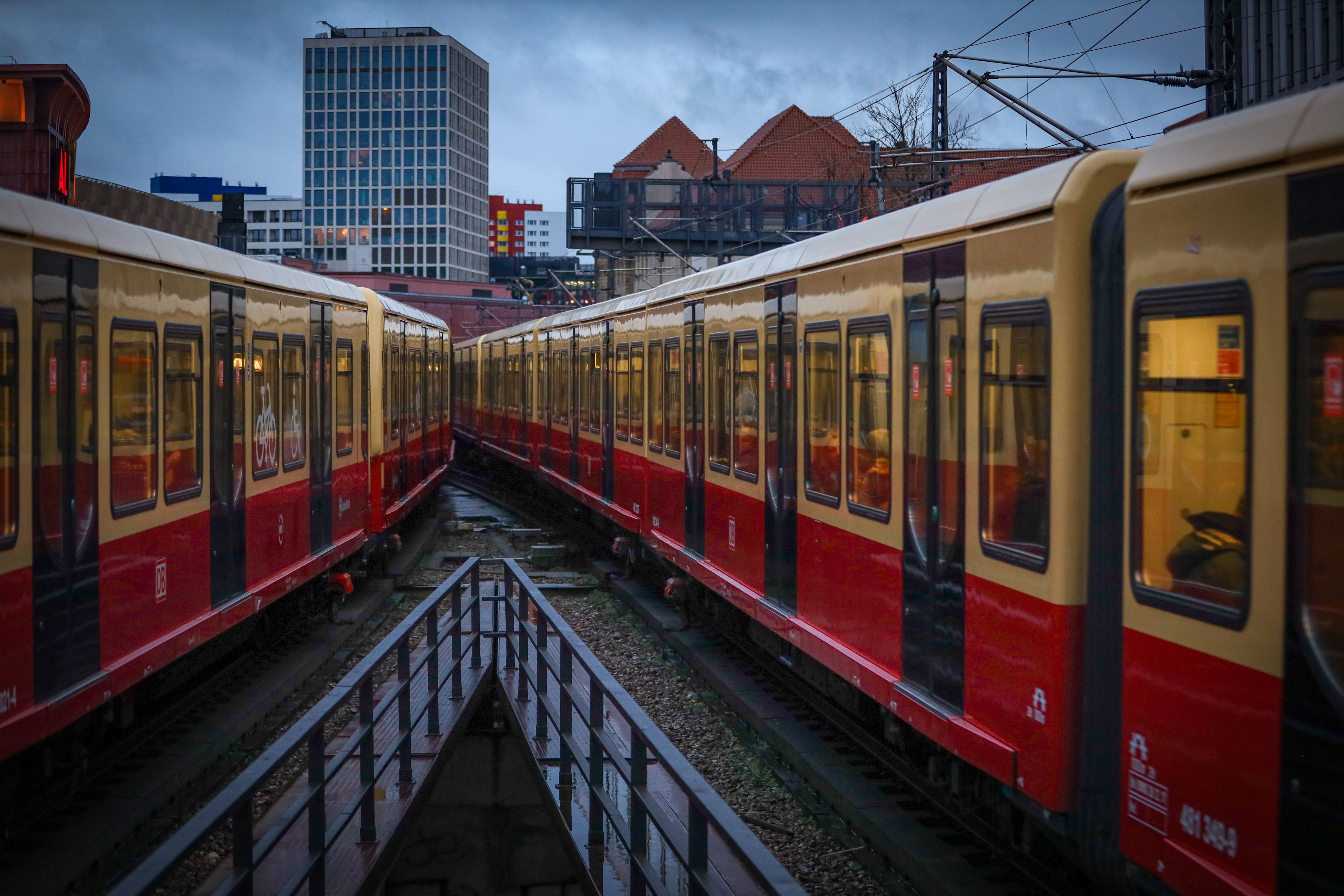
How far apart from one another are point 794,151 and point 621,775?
5713 centimetres

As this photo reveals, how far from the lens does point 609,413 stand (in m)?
17.7

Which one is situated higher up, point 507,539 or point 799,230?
point 799,230

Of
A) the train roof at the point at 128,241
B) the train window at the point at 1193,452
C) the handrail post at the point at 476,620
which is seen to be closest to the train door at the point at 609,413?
the train roof at the point at 128,241

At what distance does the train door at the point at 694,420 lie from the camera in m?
12.2

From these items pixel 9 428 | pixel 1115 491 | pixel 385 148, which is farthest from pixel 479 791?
pixel 385 148

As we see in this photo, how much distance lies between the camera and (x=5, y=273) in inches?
243

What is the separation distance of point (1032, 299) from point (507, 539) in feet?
56.7

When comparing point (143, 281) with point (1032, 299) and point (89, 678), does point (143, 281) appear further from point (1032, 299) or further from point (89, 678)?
point (1032, 299)

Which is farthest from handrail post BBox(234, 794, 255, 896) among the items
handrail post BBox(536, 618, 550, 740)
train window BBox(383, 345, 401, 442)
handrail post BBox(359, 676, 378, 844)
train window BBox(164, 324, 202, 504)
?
train window BBox(383, 345, 401, 442)

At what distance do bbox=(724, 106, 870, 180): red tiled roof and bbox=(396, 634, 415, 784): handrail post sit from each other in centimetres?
5191

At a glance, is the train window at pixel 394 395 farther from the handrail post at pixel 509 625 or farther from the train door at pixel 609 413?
the handrail post at pixel 509 625

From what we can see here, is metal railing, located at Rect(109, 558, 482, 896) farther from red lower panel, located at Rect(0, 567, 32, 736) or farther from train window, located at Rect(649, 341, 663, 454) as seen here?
train window, located at Rect(649, 341, 663, 454)

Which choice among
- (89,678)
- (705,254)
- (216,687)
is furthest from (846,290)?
(705,254)

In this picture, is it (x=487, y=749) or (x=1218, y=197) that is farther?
(x=487, y=749)
